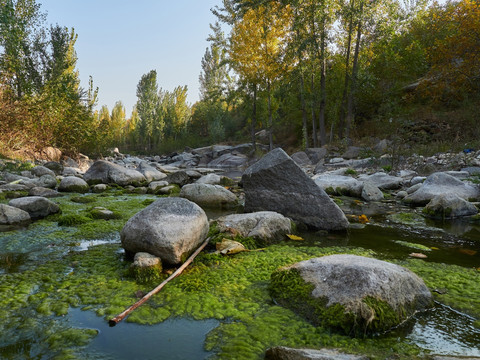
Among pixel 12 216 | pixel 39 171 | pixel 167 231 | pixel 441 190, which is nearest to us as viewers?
pixel 167 231

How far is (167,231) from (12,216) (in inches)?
117

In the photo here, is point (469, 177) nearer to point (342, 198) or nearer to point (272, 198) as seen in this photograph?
point (342, 198)

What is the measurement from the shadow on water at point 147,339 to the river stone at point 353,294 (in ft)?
2.08

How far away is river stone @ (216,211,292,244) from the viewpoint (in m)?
3.81

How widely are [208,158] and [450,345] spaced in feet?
78.9

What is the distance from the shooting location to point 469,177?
7477 millimetres

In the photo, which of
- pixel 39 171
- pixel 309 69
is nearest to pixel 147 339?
pixel 39 171

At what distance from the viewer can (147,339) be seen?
73.4 inches

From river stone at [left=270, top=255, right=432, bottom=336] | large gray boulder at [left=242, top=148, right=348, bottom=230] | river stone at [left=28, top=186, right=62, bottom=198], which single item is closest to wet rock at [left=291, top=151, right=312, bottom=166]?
large gray boulder at [left=242, top=148, right=348, bottom=230]

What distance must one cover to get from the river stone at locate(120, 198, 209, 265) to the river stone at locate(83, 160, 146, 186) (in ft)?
22.4

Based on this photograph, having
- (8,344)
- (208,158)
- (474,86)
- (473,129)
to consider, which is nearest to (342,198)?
(8,344)

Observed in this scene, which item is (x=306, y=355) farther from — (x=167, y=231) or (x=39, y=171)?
(x=39, y=171)

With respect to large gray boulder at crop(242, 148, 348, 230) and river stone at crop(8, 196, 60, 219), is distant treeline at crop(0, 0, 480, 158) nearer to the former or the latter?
river stone at crop(8, 196, 60, 219)

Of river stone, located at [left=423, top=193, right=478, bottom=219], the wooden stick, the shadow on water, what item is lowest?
the shadow on water
